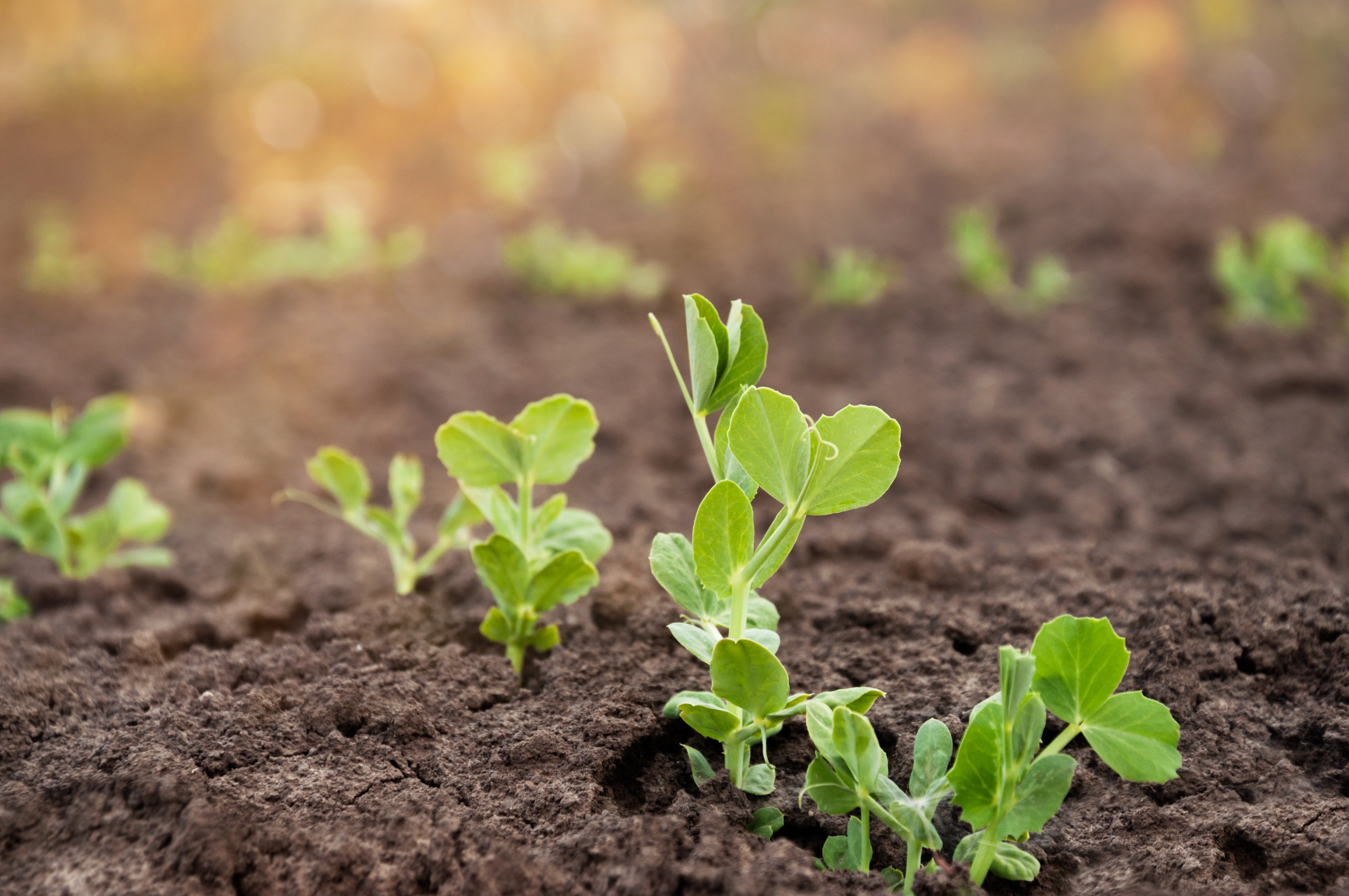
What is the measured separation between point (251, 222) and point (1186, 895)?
4135mm

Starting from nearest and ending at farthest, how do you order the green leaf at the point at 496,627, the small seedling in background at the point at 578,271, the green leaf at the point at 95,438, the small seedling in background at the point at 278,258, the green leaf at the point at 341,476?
the green leaf at the point at 496,627 < the green leaf at the point at 341,476 < the green leaf at the point at 95,438 < the small seedling in background at the point at 578,271 < the small seedling in background at the point at 278,258

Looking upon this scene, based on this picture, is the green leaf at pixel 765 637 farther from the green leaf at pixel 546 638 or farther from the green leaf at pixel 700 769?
the green leaf at pixel 546 638

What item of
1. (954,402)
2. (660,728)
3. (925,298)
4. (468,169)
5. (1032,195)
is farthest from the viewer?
(468,169)

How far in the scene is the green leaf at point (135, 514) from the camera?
1.67 meters

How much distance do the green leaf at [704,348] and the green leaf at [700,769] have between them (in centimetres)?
40

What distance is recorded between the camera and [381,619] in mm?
1413

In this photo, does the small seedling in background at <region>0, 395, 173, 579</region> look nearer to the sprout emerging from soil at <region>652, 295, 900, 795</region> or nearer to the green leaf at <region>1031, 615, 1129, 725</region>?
the sprout emerging from soil at <region>652, 295, 900, 795</region>

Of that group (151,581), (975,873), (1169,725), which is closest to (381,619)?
(151,581)

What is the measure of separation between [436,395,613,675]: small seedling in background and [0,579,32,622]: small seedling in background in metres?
0.83

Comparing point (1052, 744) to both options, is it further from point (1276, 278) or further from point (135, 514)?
point (1276, 278)

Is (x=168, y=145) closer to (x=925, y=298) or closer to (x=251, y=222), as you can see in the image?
(x=251, y=222)

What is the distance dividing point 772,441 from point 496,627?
0.53 metres

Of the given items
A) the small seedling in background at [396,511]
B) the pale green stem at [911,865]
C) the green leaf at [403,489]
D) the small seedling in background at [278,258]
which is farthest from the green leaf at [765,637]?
the small seedling in background at [278,258]

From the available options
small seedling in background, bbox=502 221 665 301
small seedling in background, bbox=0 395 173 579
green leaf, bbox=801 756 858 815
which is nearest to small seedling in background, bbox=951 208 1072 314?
small seedling in background, bbox=502 221 665 301
